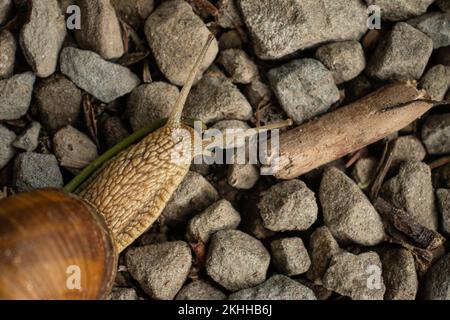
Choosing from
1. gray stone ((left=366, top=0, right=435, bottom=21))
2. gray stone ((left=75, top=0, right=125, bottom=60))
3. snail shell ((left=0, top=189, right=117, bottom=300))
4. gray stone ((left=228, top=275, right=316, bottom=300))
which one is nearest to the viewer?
snail shell ((left=0, top=189, right=117, bottom=300))

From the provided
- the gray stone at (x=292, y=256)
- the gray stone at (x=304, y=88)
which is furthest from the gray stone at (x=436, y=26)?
the gray stone at (x=292, y=256)

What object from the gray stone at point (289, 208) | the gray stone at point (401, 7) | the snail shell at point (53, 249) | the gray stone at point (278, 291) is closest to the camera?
the snail shell at point (53, 249)

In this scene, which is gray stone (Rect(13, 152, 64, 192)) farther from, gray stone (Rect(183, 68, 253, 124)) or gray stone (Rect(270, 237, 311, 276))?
gray stone (Rect(270, 237, 311, 276))

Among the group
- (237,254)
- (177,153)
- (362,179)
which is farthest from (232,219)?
(362,179)

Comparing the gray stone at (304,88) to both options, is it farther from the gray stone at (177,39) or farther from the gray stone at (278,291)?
the gray stone at (278,291)

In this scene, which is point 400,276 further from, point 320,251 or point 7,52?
point 7,52

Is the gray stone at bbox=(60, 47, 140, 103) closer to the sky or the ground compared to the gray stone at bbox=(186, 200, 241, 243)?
closer to the sky

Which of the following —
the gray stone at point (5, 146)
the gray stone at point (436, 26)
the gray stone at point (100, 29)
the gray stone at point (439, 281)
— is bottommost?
the gray stone at point (439, 281)

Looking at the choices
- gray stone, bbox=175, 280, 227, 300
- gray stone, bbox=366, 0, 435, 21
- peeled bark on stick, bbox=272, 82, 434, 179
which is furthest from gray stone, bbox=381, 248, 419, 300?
gray stone, bbox=366, 0, 435, 21
